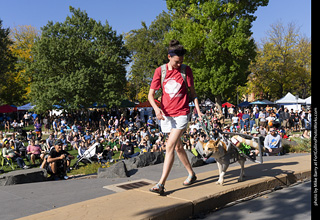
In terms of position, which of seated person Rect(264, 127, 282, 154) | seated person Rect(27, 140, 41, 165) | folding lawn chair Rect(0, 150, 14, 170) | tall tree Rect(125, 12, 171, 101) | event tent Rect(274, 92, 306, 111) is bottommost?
folding lawn chair Rect(0, 150, 14, 170)

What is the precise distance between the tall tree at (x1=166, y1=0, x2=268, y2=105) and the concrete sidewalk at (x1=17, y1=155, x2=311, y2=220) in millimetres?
26792

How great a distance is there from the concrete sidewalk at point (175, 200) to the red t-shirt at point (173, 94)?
121 cm

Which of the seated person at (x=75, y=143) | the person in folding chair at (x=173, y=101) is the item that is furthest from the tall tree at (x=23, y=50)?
the person in folding chair at (x=173, y=101)

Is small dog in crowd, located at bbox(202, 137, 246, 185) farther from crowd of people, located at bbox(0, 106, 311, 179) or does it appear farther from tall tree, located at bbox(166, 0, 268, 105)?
tall tree, located at bbox(166, 0, 268, 105)

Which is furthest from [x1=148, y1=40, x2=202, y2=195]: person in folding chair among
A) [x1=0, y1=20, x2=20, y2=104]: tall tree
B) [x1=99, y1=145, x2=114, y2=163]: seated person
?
[x1=0, y1=20, x2=20, y2=104]: tall tree

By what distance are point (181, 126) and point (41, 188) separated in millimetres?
3533

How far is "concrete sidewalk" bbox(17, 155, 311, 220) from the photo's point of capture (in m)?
3.65

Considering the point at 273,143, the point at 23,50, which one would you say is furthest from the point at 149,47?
the point at 273,143

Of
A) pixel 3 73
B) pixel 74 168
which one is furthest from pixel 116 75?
pixel 74 168

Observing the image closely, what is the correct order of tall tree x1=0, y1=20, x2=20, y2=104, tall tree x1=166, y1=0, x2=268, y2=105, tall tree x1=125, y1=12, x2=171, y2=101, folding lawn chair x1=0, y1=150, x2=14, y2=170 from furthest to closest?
tall tree x1=125, y1=12, x2=171, y2=101
tall tree x1=0, y1=20, x2=20, y2=104
tall tree x1=166, y1=0, x2=268, y2=105
folding lawn chair x1=0, y1=150, x2=14, y2=170

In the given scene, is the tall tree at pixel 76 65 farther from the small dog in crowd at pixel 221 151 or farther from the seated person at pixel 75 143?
the small dog in crowd at pixel 221 151

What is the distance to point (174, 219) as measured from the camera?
12.3 feet

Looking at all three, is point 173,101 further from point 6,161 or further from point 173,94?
point 6,161

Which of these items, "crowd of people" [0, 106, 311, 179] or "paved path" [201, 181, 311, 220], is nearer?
"paved path" [201, 181, 311, 220]
